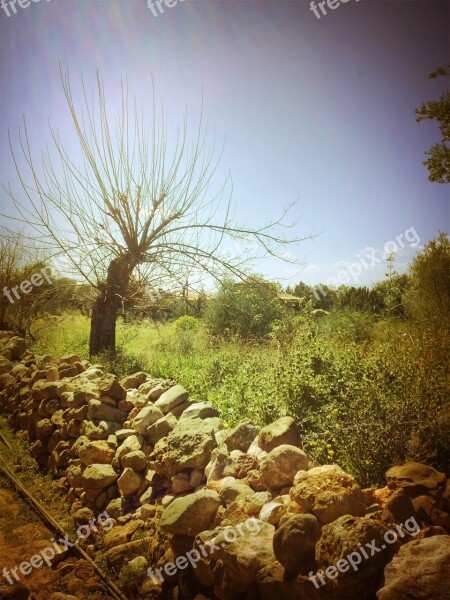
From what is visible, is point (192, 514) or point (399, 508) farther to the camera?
point (192, 514)

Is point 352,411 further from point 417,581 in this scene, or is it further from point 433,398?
point 417,581

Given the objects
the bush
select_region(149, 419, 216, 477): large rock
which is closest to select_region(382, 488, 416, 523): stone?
select_region(149, 419, 216, 477): large rock

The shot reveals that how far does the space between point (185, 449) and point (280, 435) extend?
102 cm

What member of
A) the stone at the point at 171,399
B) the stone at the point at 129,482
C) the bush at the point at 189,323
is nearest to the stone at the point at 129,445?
the stone at the point at 129,482

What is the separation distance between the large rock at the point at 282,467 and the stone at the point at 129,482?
162cm

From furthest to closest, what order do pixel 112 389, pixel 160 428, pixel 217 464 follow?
1. pixel 112 389
2. pixel 160 428
3. pixel 217 464

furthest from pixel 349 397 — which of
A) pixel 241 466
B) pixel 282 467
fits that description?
pixel 241 466

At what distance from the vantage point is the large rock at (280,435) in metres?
2.73

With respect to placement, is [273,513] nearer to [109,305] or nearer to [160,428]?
[160,428]

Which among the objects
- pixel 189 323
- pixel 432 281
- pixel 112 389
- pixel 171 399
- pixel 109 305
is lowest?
pixel 432 281

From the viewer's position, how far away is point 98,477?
A: 3330 mm

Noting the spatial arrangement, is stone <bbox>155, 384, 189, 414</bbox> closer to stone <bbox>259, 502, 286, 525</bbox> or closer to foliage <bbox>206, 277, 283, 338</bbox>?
stone <bbox>259, 502, 286, 525</bbox>

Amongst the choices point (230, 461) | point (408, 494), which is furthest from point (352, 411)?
point (230, 461)

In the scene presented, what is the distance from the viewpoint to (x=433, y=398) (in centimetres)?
270
